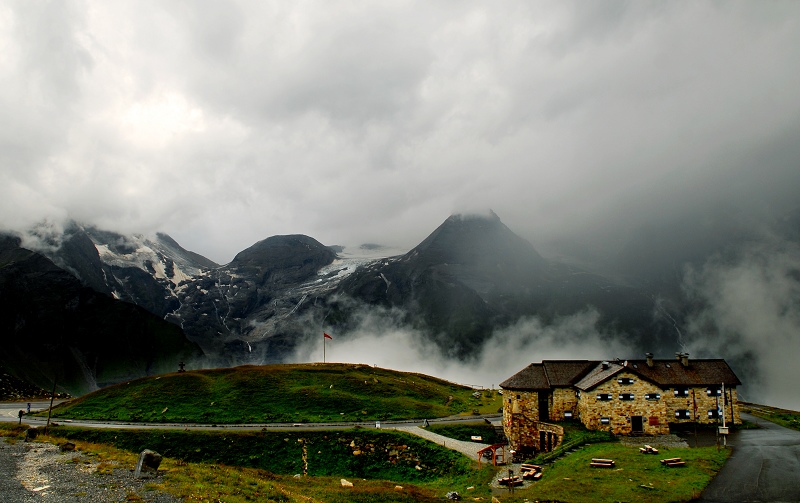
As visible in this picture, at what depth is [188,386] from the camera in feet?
303

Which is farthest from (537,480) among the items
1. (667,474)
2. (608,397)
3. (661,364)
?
(661,364)

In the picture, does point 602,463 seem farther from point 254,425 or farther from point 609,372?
point 254,425

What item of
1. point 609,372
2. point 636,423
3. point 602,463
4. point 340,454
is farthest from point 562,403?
point 340,454

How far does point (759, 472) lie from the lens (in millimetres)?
40062

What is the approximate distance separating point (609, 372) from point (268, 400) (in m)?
58.9

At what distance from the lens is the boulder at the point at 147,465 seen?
32188 mm

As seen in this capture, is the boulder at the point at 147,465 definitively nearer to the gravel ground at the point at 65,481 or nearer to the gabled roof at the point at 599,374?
the gravel ground at the point at 65,481

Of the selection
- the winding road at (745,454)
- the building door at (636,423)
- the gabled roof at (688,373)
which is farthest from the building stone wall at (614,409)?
the winding road at (745,454)

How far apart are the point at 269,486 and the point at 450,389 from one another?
86104 millimetres

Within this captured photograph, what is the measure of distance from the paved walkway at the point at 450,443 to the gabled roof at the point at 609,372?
10083 mm

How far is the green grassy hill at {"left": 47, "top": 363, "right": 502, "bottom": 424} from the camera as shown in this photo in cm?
7944

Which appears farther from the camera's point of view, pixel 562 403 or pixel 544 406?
pixel 544 406

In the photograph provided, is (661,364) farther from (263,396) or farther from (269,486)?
(263,396)

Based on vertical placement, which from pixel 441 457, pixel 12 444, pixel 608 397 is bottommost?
pixel 441 457
